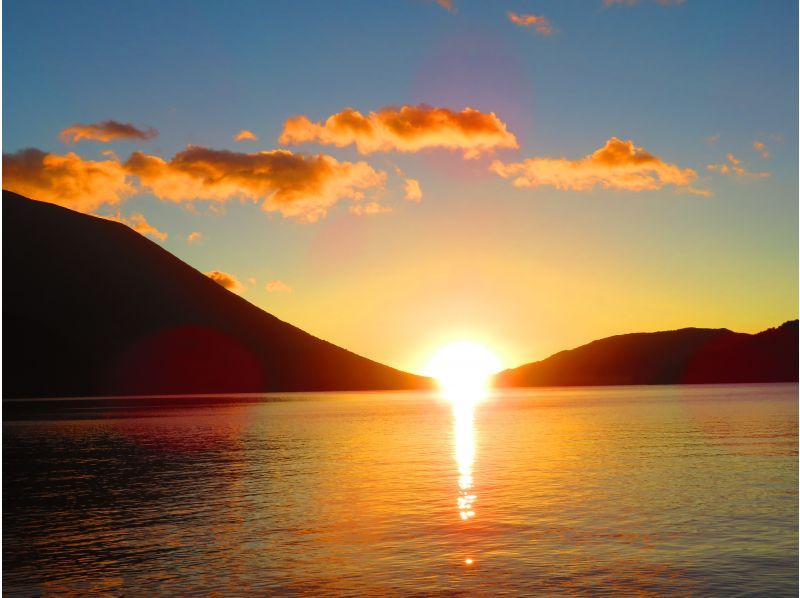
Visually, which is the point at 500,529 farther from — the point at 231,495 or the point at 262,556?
the point at 231,495

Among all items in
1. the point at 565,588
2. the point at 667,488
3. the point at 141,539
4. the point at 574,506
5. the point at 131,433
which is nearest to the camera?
the point at 565,588

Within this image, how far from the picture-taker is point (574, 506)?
1455 inches

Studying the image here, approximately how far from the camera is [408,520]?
111ft

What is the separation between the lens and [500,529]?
104 feet

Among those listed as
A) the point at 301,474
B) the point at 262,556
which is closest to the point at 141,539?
the point at 262,556

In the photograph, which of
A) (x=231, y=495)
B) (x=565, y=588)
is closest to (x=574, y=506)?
(x=565, y=588)

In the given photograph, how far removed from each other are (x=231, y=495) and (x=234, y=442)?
3973 centimetres

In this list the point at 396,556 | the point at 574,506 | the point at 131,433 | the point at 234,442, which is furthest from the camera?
the point at 131,433

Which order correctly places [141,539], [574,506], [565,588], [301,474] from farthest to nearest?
[301,474] → [574,506] → [141,539] → [565,588]

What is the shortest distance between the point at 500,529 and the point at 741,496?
14179 mm

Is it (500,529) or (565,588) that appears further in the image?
(500,529)

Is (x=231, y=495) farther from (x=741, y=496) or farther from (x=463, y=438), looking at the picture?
(x=463, y=438)

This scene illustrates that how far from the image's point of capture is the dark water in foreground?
80.2ft

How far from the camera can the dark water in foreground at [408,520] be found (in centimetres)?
2445
